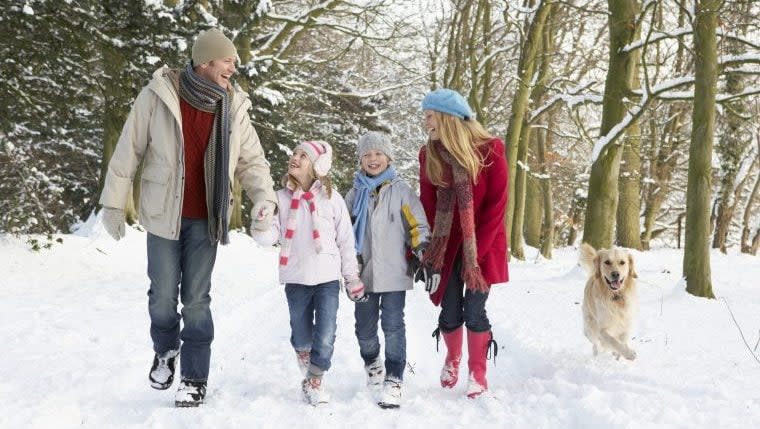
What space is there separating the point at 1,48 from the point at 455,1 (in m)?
11.1

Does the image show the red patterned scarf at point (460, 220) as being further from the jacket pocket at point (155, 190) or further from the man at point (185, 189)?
the jacket pocket at point (155, 190)

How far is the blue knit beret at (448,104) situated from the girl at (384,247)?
400 mm

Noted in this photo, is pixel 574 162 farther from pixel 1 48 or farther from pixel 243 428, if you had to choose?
pixel 243 428

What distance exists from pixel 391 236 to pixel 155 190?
1.45 meters

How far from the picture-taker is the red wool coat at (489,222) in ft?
13.4

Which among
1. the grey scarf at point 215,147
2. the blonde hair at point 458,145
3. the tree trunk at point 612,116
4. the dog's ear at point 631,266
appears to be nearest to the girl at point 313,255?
the grey scarf at point 215,147

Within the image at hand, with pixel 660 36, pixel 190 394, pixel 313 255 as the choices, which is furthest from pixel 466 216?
pixel 660 36

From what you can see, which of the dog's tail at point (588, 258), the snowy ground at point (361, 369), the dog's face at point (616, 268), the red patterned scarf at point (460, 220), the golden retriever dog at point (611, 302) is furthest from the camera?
the dog's tail at point (588, 258)

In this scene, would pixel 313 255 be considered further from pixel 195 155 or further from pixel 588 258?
pixel 588 258

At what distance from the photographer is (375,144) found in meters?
4.15

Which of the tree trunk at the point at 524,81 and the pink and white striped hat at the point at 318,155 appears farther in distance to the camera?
the tree trunk at the point at 524,81

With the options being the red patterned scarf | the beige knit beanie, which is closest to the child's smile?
the red patterned scarf

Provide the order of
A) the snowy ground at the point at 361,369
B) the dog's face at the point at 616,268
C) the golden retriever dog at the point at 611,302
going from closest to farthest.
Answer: the snowy ground at the point at 361,369
the golden retriever dog at the point at 611,302
the dog's face at the point at 616,268

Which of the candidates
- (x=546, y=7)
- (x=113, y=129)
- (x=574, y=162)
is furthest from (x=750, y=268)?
(x=113, y=129)
